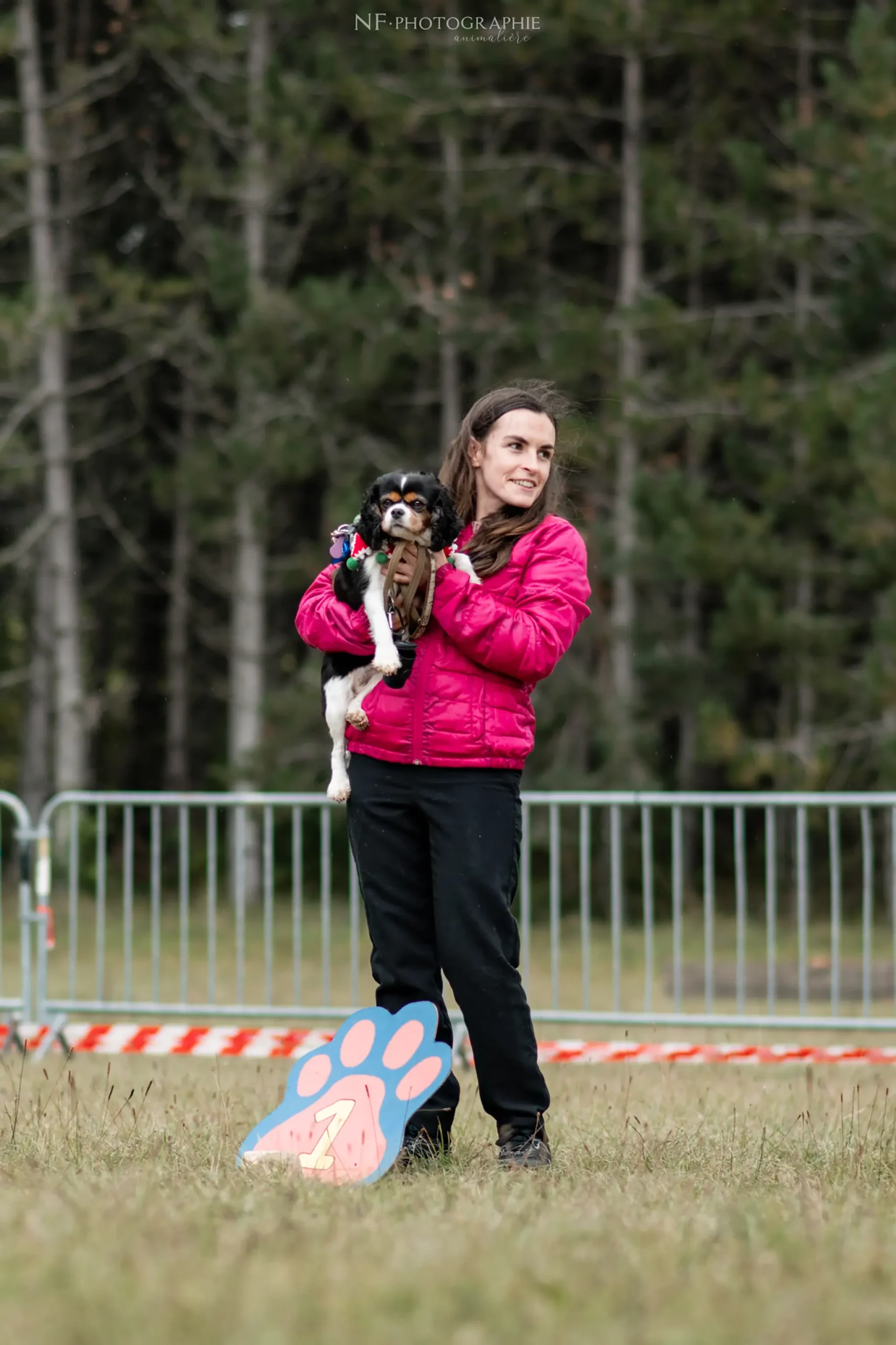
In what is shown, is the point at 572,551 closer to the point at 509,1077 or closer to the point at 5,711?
the point at 509,1077

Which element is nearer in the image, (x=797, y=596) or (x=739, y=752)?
(x=739, y=752)

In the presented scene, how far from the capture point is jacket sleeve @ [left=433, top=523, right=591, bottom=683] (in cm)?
413

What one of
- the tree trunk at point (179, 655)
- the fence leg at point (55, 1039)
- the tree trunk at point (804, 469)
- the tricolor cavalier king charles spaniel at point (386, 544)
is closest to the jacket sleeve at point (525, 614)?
the tricolor cavalier king charles spaniel at point (386, 544)

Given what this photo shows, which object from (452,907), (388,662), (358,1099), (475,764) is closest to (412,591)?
(388,662)

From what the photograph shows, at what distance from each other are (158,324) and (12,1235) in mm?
17170

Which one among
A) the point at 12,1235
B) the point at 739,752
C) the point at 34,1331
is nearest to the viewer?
the point at 34,1331

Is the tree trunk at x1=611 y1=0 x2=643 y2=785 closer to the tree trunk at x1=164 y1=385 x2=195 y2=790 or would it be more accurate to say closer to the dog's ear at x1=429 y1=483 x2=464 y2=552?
the tree trunk at x1=164 y1=385 x2=195 y2=790

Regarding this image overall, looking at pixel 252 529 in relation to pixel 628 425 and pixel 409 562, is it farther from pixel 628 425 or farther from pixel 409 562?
pixel 409 562

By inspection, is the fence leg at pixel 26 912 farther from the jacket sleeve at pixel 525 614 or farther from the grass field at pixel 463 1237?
the jacket sleeve at pixel 525 614

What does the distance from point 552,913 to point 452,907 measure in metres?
4.45

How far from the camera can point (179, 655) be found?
74.6 feet

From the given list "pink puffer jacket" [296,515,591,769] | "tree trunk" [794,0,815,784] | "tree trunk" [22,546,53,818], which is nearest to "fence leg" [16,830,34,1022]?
"pink puffer jacket" [296,515,591,769]

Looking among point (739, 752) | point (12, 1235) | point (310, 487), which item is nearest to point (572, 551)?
point (12, 1235)

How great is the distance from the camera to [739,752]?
16219 millimetres
